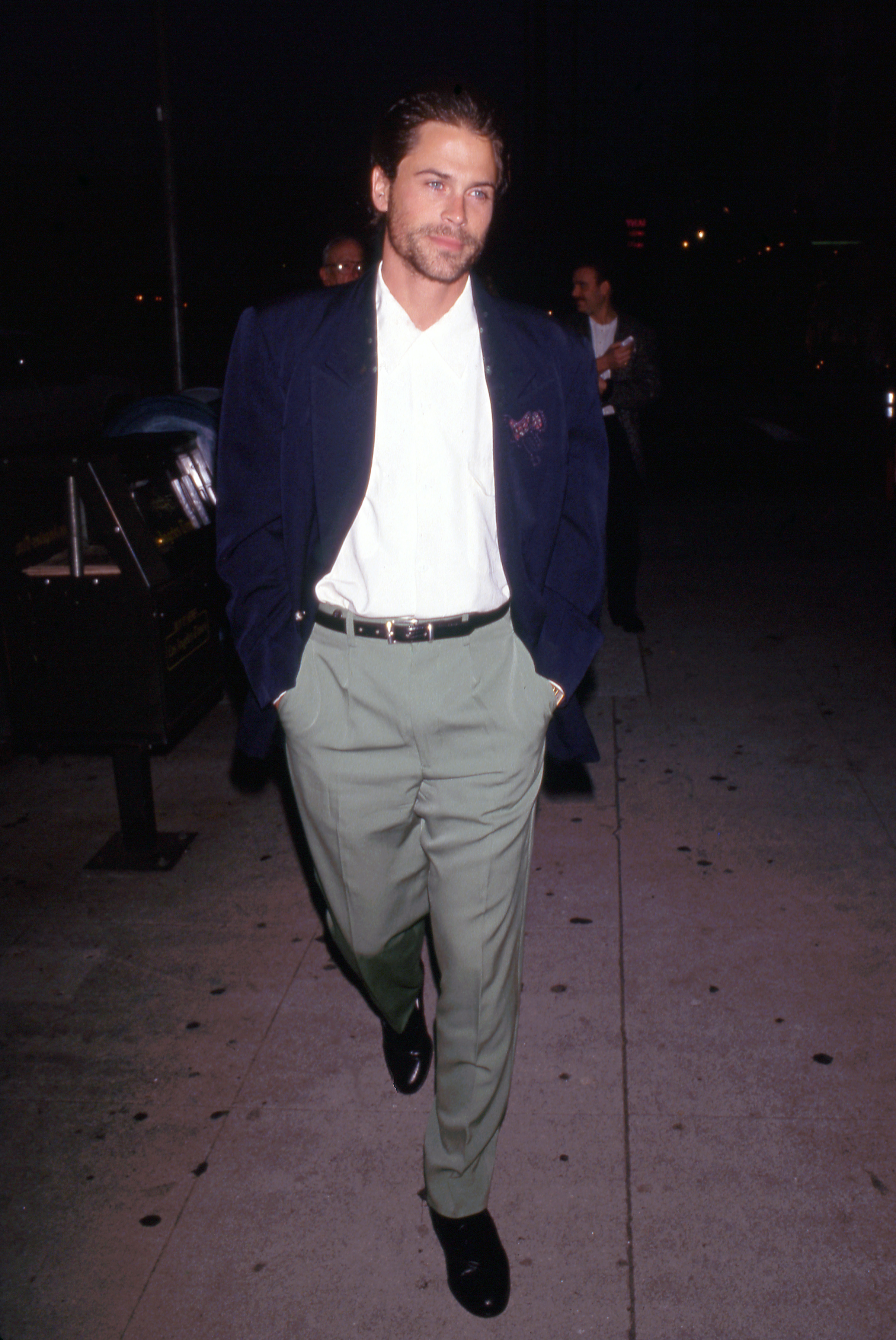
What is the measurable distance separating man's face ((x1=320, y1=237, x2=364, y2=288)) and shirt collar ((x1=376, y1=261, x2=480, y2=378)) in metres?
2.96

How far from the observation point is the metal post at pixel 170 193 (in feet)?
23.0

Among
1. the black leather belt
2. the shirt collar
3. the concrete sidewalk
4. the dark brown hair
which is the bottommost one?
the concrete sidewalk

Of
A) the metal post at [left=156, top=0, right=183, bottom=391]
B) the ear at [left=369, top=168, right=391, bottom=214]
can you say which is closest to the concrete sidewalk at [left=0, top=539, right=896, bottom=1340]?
the ear at [left=369, top=168, right=391, bottom=214]

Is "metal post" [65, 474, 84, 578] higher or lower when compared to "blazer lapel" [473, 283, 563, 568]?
lower

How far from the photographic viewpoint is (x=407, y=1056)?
3025mm

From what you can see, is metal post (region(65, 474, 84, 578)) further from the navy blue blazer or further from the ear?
the ear

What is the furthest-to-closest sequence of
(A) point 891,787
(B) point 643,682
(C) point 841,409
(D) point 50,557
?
(C) point 841,409 < (B) point 643,682 < (A) point 891,787 < (D) point 50,557

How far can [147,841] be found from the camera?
434 cm

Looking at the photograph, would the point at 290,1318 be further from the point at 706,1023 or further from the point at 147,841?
the point at 147,841

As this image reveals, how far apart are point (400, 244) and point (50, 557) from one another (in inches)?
96.1

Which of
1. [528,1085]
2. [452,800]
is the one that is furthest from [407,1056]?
[452,800]

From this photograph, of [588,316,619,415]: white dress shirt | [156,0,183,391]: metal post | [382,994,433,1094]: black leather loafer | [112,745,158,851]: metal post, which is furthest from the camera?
[156,0,183,391]: metal post

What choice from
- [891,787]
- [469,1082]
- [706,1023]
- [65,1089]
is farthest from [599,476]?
[891,787]

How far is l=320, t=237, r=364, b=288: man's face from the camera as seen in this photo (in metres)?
5.19
